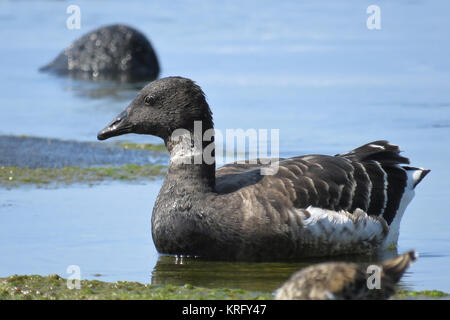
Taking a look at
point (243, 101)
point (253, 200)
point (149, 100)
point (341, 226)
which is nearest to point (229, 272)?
point (253, 200)

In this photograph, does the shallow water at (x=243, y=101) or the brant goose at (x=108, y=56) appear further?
the brant goose at (x=108, y=56)

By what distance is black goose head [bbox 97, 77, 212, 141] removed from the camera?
31.9 ft

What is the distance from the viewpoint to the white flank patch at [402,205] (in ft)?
32.5

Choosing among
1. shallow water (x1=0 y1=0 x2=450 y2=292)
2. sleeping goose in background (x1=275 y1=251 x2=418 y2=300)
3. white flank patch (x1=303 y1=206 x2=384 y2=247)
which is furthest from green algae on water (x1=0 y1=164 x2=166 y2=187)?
sleeping goose in background (x1=275 y1=251 x2=418 y2=300)

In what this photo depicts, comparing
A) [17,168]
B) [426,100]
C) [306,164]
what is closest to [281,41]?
[426,100]

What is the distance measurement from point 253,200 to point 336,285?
2703 mm

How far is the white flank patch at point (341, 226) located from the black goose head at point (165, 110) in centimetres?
148

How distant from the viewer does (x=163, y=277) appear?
8.76 metres

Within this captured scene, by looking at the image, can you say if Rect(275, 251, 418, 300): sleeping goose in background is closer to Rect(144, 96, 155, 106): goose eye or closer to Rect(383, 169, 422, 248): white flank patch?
Rect(383, 169, 422, 248): white flank patch

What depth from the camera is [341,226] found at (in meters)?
9.46

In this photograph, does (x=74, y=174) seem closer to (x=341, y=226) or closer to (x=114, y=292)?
(x=341, y=226)

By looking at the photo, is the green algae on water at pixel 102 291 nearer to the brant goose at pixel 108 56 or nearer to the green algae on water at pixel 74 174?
the green algae on water at pixel 74 174

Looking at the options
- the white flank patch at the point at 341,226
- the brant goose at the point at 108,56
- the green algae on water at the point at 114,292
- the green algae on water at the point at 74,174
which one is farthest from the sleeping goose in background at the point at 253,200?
the brant goose at the point at 108,56

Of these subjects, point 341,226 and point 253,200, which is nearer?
point 253,200
